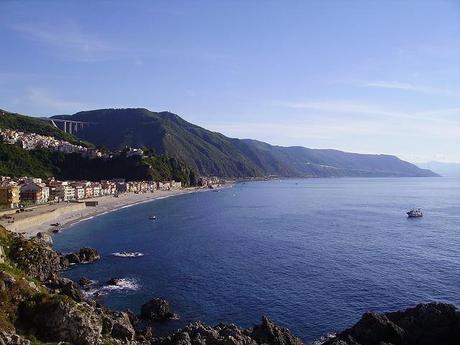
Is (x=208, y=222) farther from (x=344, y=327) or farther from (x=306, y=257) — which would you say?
(x=344, y=327)

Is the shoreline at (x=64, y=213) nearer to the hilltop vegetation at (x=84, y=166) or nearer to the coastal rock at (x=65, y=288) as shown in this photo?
the hilltop vegetation at (x=84, y=166)

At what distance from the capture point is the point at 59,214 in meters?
84.8

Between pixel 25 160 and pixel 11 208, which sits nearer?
pixel 11 208

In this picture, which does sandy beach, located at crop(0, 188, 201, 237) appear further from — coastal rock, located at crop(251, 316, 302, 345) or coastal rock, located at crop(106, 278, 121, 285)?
coastal rock, located at crop(251, 316, 302, 345)

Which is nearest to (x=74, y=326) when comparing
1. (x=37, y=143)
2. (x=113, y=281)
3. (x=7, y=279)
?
(x=7, y=279)

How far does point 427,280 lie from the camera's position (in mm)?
42969

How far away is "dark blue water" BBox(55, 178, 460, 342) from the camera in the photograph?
36000 mm

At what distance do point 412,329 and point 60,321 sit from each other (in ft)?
65.9

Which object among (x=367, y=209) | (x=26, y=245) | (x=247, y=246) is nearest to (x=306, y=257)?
(x=247, y=246)

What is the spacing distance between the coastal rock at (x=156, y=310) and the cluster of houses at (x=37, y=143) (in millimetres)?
124900

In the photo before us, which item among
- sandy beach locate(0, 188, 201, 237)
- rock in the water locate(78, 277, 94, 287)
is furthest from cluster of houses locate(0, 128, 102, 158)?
rock in the water locate(78, 277, 94, 287)

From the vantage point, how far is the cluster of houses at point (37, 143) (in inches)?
5876

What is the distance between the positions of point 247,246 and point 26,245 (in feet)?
91.0

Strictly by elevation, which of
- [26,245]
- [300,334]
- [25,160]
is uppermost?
[25,160]
